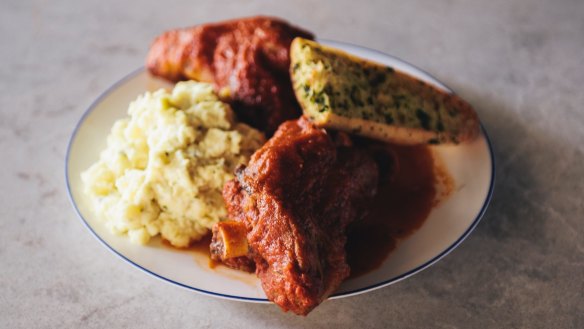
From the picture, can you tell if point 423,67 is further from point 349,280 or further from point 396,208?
point 349,280

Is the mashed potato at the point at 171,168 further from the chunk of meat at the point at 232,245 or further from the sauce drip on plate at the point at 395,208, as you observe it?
the sauce drip on plate at the point at 395,208

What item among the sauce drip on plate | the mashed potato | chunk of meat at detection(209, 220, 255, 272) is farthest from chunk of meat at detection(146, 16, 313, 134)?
chunk of meat at detection(209, 220, 255, 272)

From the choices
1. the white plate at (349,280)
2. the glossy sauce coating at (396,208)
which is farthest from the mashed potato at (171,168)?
the glossy sauce coating at (396,208)

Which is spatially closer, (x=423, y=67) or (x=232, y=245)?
(x=232, y=245)

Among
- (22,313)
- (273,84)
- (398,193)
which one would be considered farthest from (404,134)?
(22,313)

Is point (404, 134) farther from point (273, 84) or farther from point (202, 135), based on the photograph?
point (202, 135)

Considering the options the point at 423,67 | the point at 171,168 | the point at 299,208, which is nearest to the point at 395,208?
the point at 299,208
